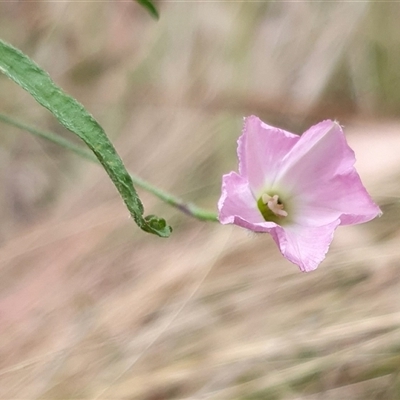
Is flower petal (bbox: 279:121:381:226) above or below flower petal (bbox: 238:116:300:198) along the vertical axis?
below

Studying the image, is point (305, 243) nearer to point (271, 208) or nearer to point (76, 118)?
point (271, 208)

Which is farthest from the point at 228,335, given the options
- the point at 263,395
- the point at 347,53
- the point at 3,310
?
the point at 347,53

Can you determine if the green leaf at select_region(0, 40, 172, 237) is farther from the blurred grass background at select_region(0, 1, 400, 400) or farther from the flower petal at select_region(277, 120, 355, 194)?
the blurred grass background at select_region(0, 1, 400, 400)

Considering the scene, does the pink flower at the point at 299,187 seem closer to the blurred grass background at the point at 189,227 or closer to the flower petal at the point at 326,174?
the flower petal at the point at 326,174

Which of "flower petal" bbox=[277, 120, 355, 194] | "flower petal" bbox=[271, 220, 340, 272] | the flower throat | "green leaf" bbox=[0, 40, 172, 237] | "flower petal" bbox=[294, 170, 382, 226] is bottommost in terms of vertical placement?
"flower petal" bbox=[271, 220, 340, 272]

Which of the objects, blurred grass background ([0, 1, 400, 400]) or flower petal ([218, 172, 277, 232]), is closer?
flower petal ([218, 172, 277, 232])

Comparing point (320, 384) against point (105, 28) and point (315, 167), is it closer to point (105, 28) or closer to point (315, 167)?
point (315, 167)

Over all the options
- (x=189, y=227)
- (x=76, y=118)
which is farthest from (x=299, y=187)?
(x=189, y=227)

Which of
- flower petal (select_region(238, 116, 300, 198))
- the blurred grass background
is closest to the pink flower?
flower petal (select_region(238, 116, 300, 198))
